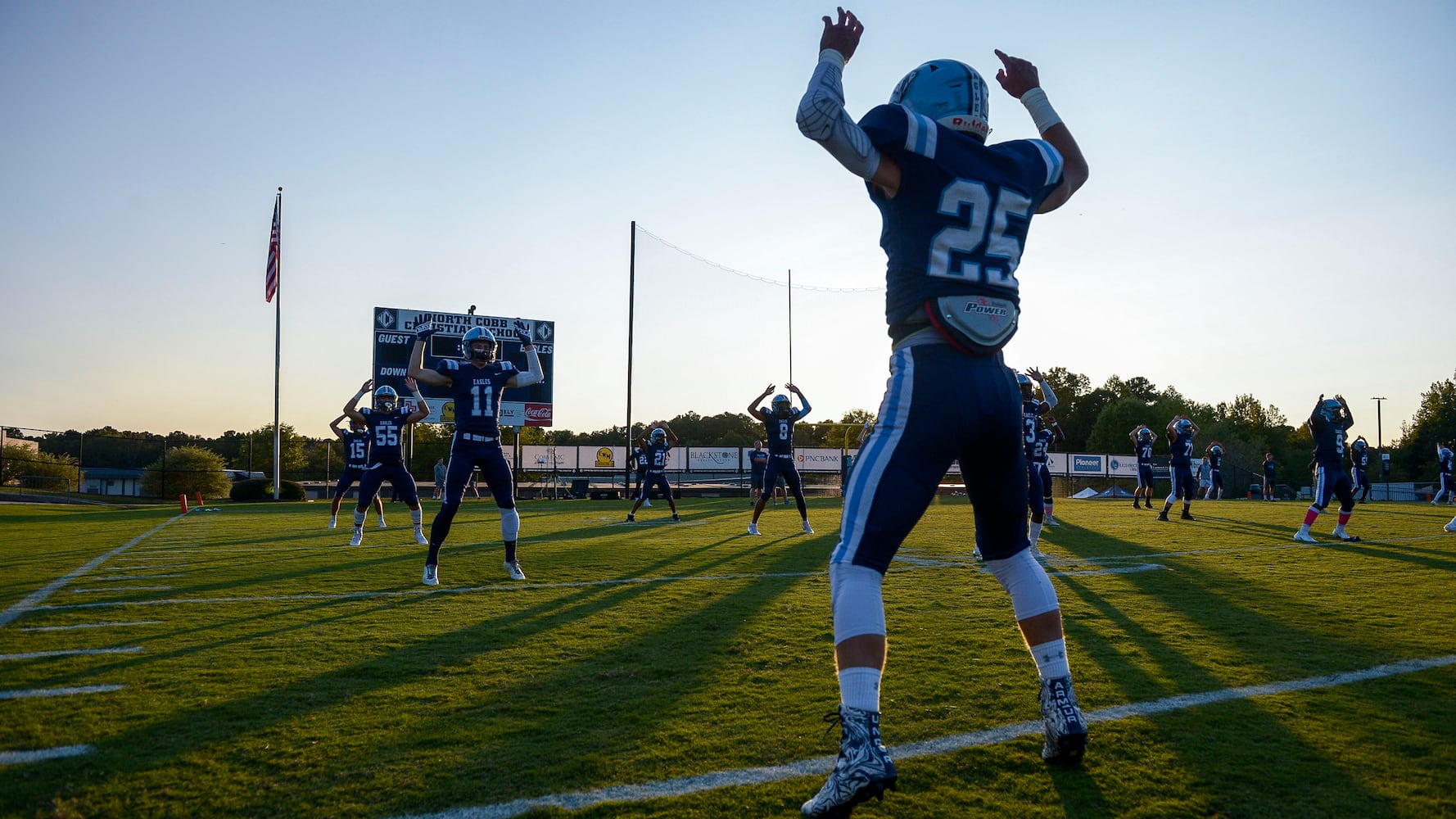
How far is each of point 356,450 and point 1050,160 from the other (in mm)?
16458

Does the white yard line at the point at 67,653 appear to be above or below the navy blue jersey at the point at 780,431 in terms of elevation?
below

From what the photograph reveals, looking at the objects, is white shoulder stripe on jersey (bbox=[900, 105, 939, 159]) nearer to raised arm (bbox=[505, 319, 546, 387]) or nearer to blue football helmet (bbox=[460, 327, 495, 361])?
raised arm (bbox=[505, 319, 546, 387])

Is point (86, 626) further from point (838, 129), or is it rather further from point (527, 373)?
point (838, 129)

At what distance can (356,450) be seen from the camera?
55.9 ft

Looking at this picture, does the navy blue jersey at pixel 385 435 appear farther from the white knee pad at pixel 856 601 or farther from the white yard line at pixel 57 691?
the white knee pad at pixel 856 601

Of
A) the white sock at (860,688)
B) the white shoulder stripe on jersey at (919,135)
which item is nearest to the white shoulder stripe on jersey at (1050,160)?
the white shoulder stripe on jersey at (919,135)

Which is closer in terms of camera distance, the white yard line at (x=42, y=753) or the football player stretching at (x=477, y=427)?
the white yard line at (x=42, y=753)

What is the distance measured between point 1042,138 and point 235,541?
40.2 feet

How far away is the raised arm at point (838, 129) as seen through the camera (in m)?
2.62

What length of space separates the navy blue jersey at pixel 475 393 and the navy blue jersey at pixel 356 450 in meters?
9.81

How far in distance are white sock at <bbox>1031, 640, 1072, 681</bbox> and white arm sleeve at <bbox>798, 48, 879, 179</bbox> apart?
5.62 ft

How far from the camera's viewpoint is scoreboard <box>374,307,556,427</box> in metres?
33.3

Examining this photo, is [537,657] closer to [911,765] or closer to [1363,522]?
[911,765]

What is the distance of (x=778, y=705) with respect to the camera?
347 cm
